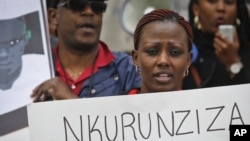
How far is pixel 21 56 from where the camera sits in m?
2.59

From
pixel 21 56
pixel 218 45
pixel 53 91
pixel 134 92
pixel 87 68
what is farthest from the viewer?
pixel 218 45

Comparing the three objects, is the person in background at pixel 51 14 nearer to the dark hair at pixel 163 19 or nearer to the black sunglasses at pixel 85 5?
the black sunglasses at pixel 85 5

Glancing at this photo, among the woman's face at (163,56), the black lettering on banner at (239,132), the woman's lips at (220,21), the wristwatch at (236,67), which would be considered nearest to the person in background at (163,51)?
the woman's face at (163,56)

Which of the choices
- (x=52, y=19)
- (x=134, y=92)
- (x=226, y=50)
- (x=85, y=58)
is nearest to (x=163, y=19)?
(x=134, y=92)

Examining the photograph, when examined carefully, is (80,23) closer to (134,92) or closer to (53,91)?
(53,91)

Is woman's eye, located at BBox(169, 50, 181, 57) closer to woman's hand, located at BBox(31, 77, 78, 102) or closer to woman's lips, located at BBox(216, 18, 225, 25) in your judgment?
woman's hand, located at BBox(31, 77, 78, 102)

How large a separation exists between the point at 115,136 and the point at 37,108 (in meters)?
0.27

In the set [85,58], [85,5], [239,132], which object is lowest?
[239,132]

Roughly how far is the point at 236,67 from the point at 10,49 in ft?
Answer: 3.34

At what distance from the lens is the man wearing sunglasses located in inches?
101

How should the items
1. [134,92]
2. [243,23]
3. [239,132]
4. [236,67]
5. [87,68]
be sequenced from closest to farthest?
1. [239,132]
2. [134,92]
3. [87,68]
4. [236,67]
5. [243,23]

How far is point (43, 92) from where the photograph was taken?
2482mm

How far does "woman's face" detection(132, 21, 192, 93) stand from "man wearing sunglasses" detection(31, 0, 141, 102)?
0.30 metres

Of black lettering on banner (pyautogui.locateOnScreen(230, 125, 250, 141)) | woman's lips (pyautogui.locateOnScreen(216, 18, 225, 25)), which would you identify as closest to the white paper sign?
black lettering on banner (pyautogui.locateOnScreen(230, 125, 250, 141))
